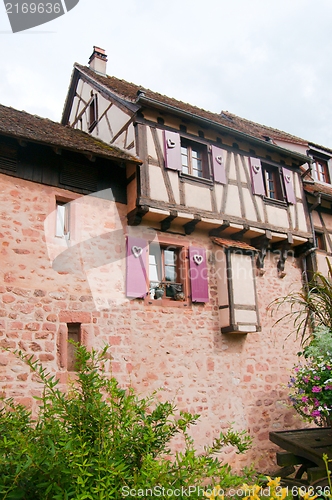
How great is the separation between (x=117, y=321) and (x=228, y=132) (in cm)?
472

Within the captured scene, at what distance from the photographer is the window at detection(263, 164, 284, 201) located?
10.3m

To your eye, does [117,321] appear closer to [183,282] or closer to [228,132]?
[183,282]

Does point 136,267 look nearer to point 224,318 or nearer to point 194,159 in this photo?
point 224,318

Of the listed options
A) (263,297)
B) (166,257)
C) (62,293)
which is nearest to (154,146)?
(166,257)

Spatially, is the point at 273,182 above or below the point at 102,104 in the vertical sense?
below

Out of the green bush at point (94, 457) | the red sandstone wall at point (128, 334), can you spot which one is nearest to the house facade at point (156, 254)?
the red sandstone wall at point (128, 334)

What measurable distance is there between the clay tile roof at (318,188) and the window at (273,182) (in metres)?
0.89

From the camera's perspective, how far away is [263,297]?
952cm

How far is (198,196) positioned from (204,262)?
1.31 m

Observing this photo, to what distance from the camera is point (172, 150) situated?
8.48 meters

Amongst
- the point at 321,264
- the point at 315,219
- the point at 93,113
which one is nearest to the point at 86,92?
the point at 93,113

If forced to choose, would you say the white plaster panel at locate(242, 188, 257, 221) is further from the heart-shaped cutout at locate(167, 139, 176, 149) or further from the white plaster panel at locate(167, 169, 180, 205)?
the heart-shaped cutout at locate(167, 139, 176, 149)

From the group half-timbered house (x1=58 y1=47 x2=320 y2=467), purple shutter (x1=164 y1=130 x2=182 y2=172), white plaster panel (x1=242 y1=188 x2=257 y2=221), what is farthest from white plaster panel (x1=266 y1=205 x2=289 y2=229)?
purple shutter (x1=164 y1=130 x2=182 y2=172)

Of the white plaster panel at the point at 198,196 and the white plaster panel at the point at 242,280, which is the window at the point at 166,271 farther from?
the white plaster panel at the point at 198,196
